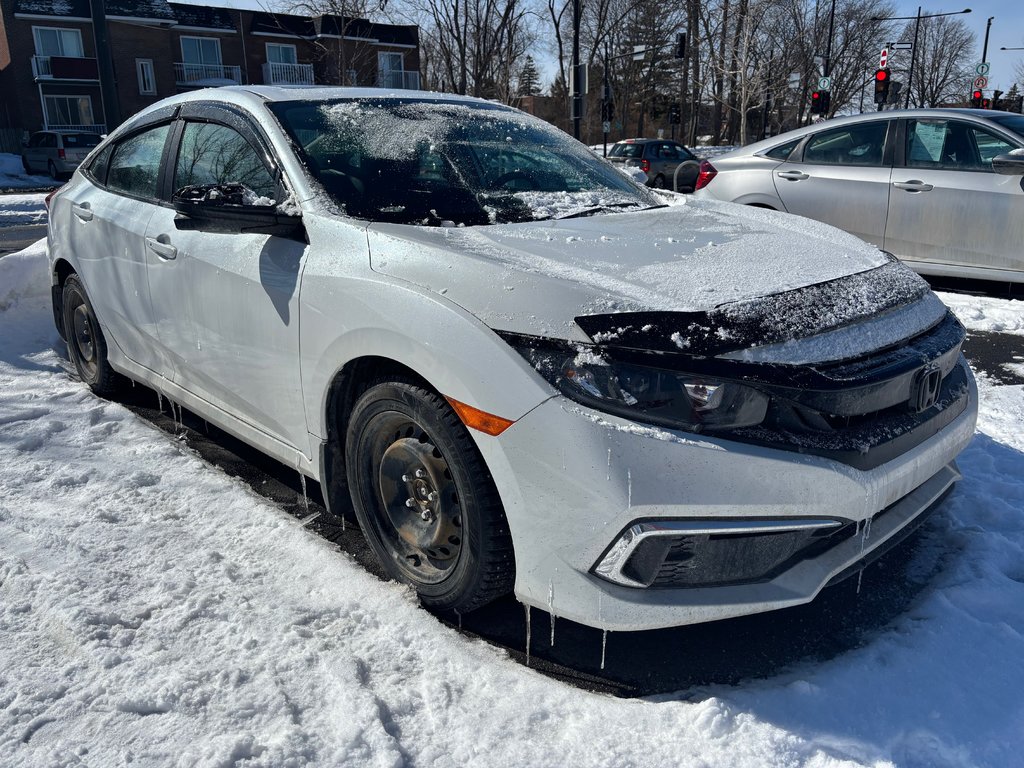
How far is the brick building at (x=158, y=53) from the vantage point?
39562 millimetres

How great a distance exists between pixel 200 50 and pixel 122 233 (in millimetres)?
46696

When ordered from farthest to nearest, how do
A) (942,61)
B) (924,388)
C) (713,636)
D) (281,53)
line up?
(942,61)
(281,53)
(713,636)
(924,388)

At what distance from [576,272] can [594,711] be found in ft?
3.90

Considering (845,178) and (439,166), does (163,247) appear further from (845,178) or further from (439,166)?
(845,178)

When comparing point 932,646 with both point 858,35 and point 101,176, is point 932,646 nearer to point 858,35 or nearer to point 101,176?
point 101,176

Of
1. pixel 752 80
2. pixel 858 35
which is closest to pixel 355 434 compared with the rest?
pixel 752 80

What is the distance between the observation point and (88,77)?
40.2 m

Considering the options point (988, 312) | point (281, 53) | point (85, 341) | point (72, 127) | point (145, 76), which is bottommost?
point (988, 312)

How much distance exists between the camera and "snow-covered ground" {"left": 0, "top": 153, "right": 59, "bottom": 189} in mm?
28688

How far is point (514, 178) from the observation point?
3.36 metres

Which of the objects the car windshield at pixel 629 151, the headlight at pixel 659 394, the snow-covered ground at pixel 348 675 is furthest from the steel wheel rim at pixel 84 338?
the car windshield at pixel 629 151

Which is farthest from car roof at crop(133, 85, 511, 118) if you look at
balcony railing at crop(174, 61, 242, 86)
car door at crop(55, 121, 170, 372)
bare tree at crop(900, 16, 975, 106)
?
bare tree at crop(900, 16, 975, 106)

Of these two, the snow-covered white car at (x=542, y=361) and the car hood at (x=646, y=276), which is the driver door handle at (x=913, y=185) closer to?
the snow-covered white car at (x=542, y=361)

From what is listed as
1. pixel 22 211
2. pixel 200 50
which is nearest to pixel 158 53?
pixel 200 50
